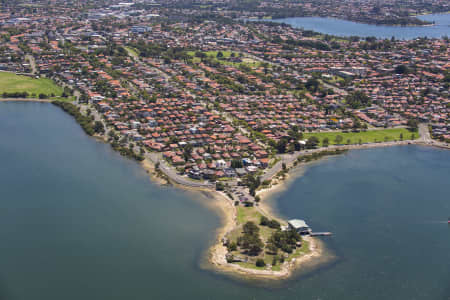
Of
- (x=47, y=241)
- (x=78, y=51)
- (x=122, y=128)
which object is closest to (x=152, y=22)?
(x=78, y=51)

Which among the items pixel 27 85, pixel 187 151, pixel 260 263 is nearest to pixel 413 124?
pixel 187 151

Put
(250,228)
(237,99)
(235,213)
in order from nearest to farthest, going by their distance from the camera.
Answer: (250,228), (235,213), (237,99)

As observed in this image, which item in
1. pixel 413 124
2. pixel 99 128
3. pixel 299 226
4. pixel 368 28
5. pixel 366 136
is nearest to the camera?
pixel 299 226

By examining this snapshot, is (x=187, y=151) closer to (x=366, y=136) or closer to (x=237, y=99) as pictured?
(x=237, y=99)

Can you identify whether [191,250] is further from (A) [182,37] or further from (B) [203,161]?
(A) [182,37]

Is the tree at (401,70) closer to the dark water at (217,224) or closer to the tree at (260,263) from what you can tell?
the dark water at (217,224)

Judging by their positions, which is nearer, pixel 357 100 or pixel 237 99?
pixel 237 99
